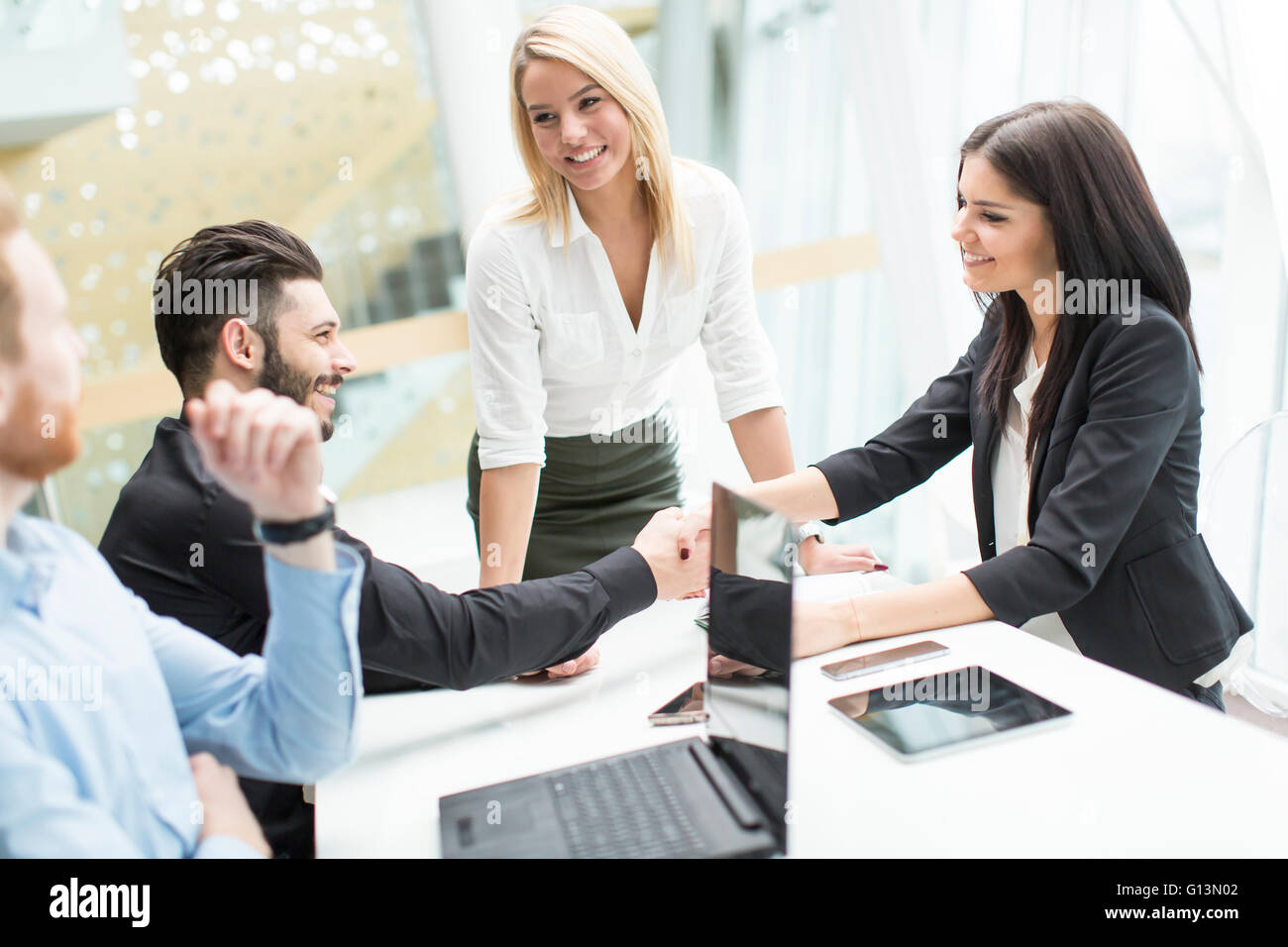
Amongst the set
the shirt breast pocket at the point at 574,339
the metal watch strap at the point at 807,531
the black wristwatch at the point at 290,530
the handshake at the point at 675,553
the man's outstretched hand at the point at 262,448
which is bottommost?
the metal watch strap at the point at 807,531

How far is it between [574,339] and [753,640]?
3.85ft

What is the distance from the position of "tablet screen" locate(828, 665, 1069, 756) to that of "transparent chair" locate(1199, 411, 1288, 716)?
1.38 m

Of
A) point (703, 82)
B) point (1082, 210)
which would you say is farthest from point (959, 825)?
point (703, 82)

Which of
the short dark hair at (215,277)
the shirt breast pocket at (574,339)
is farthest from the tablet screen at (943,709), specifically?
the shirt breast pocket at (574,339)

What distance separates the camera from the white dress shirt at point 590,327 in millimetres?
1949

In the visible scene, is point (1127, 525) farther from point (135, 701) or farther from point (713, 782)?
point (135, 701)

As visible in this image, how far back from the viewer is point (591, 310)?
2021mm

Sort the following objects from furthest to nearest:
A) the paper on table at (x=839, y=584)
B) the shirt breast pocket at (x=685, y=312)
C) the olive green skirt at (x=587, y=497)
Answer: the olive green skirt at (x=587, y=497)
the shirt breast pocket at (x=685, y=312)
the paper on table at (x=839, y=584)

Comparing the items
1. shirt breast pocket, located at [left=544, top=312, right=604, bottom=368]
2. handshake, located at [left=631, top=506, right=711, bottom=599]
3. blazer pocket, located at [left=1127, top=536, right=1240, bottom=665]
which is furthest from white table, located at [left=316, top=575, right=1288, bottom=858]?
shirt breast pocket, located at [left=544, top=312, right=604, bottom=368]

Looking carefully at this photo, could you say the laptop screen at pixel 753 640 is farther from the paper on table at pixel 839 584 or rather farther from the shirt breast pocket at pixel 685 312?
the shirt breast pocket at pixel 685 312

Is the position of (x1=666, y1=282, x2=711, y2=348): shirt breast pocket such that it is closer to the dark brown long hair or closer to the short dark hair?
the dark brown long hair

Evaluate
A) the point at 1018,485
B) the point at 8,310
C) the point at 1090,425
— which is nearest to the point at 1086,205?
the point at 1090,425
